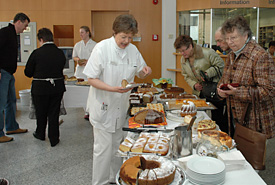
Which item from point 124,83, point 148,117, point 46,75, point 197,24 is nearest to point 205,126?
point 148,117

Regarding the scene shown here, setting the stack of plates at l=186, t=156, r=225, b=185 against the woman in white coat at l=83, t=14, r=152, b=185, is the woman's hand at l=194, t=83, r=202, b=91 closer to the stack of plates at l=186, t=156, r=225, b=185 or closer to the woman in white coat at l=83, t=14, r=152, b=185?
the woman in white coat at l=83, t=14, r=152, b=185

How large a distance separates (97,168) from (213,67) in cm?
188

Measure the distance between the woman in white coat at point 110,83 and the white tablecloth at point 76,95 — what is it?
1945mm

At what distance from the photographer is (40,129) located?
4.09 m

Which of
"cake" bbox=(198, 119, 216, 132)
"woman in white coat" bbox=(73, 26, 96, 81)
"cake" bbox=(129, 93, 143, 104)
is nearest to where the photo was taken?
"cake" bbox=(198, 119, 216, 132)

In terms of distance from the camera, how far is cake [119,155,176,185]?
1229 millimetres

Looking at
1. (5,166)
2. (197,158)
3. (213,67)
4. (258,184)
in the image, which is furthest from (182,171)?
(5,166)

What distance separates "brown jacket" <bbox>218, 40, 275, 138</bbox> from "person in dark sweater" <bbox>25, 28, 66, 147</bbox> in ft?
7.82

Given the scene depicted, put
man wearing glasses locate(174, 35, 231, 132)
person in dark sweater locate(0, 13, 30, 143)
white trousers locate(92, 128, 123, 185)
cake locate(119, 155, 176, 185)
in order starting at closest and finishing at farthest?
1. cake locate(119, 155, 176, 185)
2. white trousers locate(92, 128, 123, 185)
3. man wearing glasses locate(174, 35, 231, 132)
4. person in dark sweater locate(0, 13, 30, 143)

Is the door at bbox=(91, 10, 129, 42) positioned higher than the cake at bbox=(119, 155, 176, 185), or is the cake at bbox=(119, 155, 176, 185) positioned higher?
the door at bbox=(91, 10, 129, 42)

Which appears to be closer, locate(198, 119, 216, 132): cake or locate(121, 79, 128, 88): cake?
locate(198, 119, 216, 132): cake

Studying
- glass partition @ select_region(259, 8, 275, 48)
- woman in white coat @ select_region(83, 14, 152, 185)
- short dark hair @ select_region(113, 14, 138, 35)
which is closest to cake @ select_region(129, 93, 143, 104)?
woman in white coat @ select_region(83, 14, 152, 185)

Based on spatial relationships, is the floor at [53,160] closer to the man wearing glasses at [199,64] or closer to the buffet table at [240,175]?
the man wearing glasses at [199,64]

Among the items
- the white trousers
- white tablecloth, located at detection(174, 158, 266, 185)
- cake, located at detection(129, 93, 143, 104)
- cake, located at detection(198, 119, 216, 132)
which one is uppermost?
cake, located at detection(129, 93, 143, 104)
